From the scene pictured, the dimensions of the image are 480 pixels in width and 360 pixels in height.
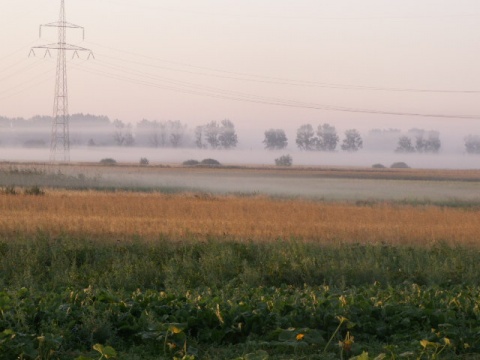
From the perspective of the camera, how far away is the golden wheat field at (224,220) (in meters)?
20.0

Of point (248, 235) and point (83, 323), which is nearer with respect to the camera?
point (83, 323)

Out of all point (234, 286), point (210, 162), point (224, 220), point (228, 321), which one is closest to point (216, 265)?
point (234, 286)

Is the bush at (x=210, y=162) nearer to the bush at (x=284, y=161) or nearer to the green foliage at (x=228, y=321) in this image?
the bush at (x=284, y=161)

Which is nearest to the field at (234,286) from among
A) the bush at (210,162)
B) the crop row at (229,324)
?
the crop row at (229,324)

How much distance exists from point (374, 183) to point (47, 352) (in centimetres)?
5189

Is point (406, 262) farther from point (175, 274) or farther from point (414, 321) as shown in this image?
point (414, 321)

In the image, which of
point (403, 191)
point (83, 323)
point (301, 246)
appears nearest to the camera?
point (83, 323)

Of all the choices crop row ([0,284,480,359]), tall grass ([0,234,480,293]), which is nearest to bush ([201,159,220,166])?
tall grass ([0,234,480,293])

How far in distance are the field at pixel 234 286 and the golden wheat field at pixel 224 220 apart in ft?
0.26

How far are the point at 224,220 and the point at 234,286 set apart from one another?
11.4 metres

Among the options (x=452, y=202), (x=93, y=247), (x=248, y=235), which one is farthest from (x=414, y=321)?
(x=452, y=202)

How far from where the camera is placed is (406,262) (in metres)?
15.0

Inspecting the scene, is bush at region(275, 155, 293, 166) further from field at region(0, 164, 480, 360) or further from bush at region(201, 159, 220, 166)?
field at region(0, 164, 480, 360)

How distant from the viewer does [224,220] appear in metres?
24.4
